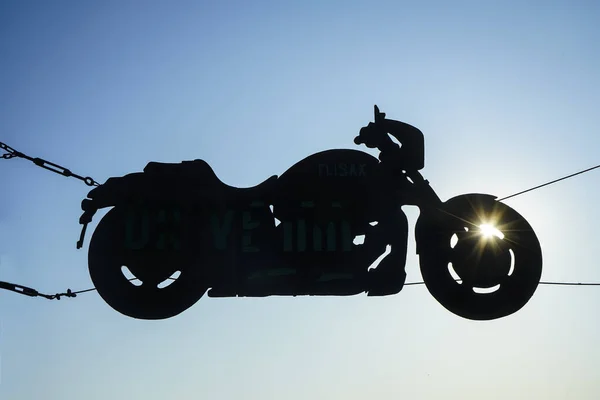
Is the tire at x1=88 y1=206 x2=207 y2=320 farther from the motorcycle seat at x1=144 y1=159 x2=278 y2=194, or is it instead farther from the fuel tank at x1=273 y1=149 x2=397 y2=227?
the fuel tank at x1=273 y1=149 x2=397 y2=227

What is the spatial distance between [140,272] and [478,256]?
15.2ft

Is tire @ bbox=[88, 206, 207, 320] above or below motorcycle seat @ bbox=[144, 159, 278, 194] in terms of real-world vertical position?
below

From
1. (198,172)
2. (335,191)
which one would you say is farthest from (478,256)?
(198,172)

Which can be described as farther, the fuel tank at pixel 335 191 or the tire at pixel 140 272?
the fuel tank at pixel 335 191

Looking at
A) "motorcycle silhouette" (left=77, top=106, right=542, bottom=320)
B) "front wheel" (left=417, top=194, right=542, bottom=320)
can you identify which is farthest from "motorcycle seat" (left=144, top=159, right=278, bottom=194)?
"front wheel" (left=417, top=194, right=542, bottom=320)

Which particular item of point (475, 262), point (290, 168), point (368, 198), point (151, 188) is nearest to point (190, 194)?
point (151, 188)

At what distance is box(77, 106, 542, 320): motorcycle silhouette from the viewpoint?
1444cm

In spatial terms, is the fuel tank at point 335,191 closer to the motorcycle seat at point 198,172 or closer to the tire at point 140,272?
the motorcycle seat at point 198,172

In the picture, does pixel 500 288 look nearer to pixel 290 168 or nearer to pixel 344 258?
pixel 344 258

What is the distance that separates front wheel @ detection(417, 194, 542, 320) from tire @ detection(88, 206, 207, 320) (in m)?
3.22

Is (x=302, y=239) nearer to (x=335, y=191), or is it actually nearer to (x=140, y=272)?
(x=335, y=191)

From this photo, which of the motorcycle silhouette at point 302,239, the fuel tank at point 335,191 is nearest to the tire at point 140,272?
the motorcycle silhouette at point 302,239

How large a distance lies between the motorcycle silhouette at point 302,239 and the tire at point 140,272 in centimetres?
1

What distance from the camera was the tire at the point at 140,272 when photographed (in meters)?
14.4
